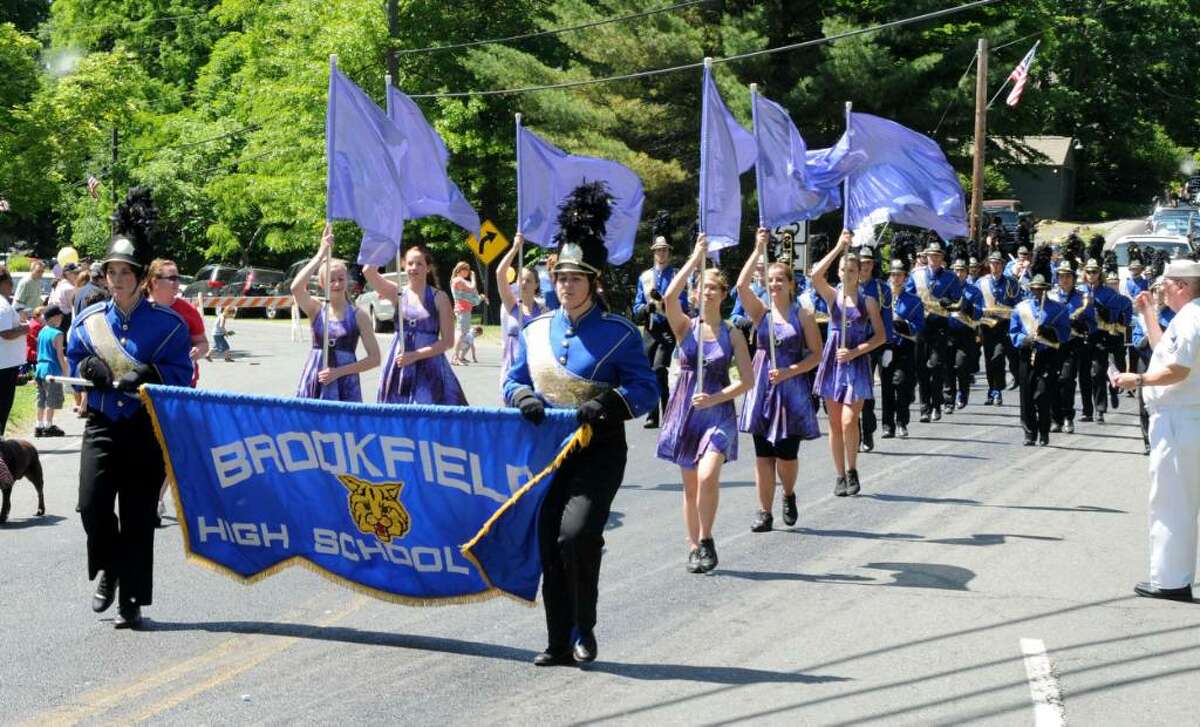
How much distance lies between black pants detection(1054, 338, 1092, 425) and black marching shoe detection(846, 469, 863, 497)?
5.75 meters

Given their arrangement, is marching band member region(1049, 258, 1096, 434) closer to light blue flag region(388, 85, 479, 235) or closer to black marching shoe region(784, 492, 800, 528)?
black marching shoe region(784, 492, 800, 528)

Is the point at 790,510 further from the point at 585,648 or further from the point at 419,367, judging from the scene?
the point at 585,648

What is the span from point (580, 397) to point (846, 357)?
632 centimetres

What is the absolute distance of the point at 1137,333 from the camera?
56.1 ft

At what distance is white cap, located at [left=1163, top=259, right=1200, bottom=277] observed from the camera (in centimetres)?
916

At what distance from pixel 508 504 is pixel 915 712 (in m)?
2.00

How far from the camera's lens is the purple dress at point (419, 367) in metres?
11.7

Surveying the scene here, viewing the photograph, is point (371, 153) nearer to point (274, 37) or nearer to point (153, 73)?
point (274, 37)

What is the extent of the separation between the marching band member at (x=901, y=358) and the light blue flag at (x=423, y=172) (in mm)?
6585

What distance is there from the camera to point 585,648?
744 cm

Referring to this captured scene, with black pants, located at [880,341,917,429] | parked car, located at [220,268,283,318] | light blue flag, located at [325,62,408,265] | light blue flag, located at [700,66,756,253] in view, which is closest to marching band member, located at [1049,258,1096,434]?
black pants, located at [880,341,917,429]

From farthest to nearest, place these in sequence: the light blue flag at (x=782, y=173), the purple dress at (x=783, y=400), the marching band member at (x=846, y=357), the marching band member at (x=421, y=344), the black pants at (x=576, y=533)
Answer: the marching band member at (x=846, y=357) → the light blue flag at (x=782, y=173) → the marching band member at (x=421, y=344) → the purple dress at (x=783, y=400) → the black pants at (x=576, y=533)

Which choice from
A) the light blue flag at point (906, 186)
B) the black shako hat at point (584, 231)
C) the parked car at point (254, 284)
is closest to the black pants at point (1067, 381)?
the light blue flag at point (906, 186)

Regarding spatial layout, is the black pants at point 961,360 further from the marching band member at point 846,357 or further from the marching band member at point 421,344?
the marching band member at point 421,344
